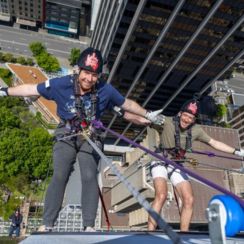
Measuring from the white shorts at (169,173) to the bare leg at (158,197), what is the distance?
0.43 feet

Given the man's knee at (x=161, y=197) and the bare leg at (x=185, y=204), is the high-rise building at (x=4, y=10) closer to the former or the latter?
the man's knee at (x=161, y=197)

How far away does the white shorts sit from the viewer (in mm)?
6863

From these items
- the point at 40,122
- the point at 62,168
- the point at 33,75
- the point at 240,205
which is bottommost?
the point at 240,205

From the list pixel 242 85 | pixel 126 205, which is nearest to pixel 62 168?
pixel 126 205

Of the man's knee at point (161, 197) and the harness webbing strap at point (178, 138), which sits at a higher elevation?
the harness webbing strap at point (178, 138)

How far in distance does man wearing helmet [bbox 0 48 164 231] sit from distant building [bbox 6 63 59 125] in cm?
5645

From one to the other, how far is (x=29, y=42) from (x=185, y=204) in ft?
249

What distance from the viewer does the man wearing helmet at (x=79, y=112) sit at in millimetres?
5160

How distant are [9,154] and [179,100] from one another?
3441 centimetres

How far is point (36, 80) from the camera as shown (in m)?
66.3

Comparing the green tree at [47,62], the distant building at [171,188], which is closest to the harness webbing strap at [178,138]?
the distant building at [171,188]

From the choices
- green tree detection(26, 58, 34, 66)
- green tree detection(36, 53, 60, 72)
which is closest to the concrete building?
green tree detection(36, 53, 60, 72)

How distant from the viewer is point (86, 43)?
8519 cm

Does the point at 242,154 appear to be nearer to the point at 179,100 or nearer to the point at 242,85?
the point at 179,100
